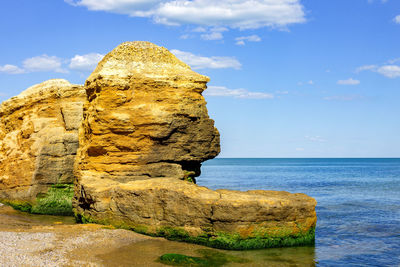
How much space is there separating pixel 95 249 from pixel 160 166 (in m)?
5.20

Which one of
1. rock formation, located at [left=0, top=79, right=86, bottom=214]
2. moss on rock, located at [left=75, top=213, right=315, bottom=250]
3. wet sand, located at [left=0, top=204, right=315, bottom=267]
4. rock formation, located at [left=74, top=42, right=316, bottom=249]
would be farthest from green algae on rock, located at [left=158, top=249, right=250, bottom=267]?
rock formation, located at [left=0, top=79, right=86, bottom=214]

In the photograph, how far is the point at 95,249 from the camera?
503 inches

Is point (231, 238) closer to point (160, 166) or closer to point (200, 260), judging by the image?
point (200, 260)

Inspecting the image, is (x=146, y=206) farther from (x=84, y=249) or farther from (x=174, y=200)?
(x=84, y=249)

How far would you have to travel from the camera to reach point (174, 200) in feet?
46.6

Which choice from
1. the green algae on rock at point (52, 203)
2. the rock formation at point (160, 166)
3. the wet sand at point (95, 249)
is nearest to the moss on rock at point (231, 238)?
the rock formation at point (160, 166)

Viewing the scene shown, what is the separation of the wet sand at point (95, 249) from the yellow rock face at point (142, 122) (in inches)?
122

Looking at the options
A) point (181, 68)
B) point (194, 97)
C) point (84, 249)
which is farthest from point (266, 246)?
point (181, 68)

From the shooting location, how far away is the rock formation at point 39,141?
2120cm

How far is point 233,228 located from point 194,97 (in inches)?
256

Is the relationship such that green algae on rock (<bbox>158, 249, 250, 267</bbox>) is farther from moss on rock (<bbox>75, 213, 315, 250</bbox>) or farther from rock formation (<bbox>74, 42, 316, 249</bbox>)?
rock formation (<bbox>74, 42, 316, 249</bbox>)

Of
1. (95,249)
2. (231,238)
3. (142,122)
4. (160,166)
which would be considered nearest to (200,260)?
(231,238)

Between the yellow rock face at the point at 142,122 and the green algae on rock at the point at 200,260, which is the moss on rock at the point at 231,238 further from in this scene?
the yellow rock face at the point at 142,122

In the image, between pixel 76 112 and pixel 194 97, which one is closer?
pixel 194 97
